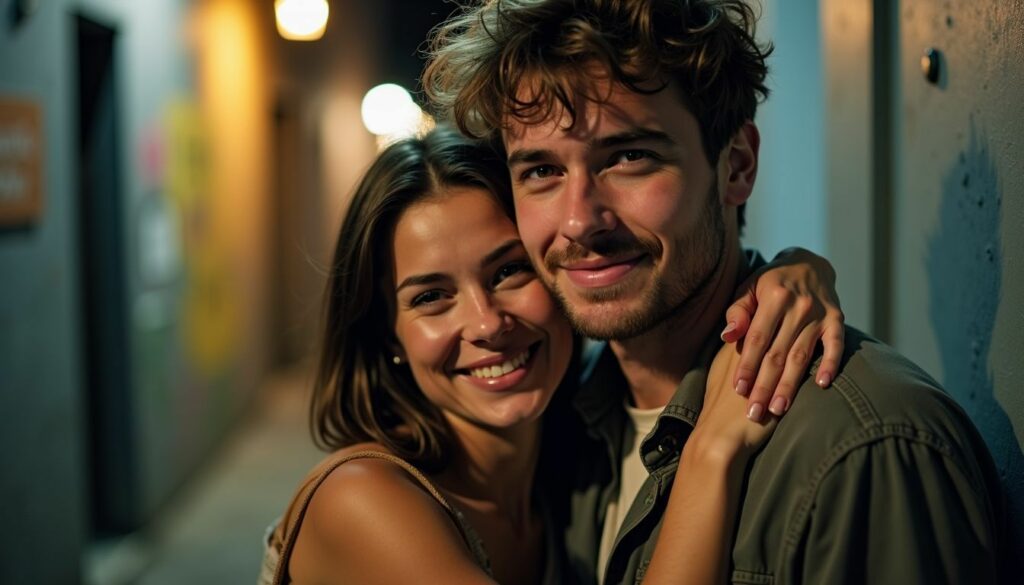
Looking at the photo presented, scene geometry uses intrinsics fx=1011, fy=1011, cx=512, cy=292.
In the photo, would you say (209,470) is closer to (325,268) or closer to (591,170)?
(325,268)

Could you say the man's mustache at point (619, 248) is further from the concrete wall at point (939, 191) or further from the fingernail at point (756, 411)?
the concrete wall at point (939, 191)

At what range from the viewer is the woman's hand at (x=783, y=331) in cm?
143

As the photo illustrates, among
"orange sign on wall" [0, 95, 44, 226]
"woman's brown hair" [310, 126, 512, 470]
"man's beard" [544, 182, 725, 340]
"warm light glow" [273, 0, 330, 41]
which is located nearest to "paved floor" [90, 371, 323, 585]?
"orange sign on wall" [0, 95, 44, 226]

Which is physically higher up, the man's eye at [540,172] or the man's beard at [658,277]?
the man's eye at [540,172]

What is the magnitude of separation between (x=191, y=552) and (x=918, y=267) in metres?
4.16

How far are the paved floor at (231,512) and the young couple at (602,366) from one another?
5.07ft

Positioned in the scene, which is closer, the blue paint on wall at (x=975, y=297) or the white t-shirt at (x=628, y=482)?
the blue paint on wall at (x=975, y=297)

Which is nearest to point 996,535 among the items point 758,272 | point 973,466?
point 973,466

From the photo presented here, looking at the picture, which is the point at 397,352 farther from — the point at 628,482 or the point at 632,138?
the point at 632,138

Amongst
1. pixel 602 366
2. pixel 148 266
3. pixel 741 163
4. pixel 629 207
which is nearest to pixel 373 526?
pixel 602 366

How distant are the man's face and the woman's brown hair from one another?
0.32m

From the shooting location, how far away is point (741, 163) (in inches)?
73.1

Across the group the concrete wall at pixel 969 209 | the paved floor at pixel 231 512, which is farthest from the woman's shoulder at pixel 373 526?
the paved floor at pixel 231 512

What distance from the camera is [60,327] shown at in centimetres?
412
